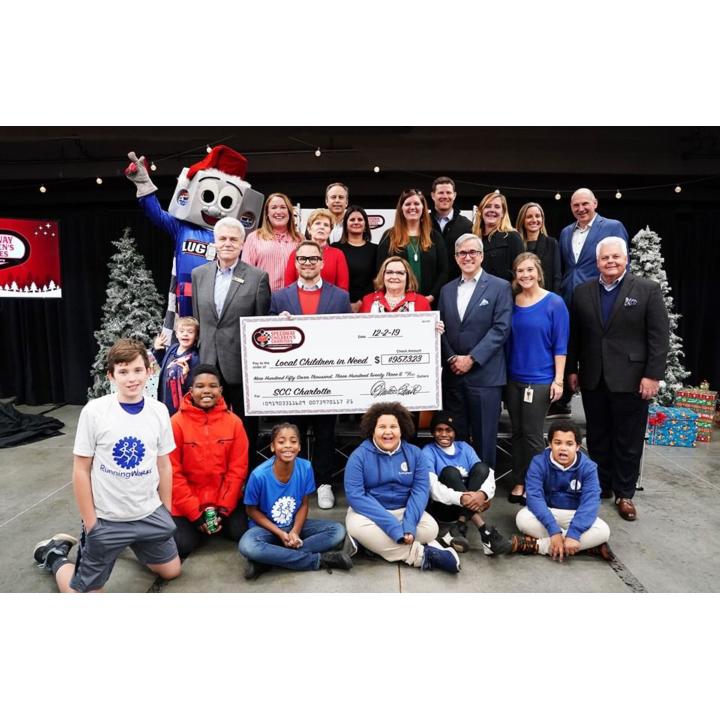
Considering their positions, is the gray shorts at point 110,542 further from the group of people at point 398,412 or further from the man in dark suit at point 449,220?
the man in dark suit at point 449,220

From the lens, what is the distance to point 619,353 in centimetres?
305

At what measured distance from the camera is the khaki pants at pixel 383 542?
2456mm

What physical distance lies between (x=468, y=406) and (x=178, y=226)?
2555 mm

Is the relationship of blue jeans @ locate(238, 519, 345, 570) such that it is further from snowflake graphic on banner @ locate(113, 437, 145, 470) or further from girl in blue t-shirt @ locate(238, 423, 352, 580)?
snowflake graphic on banner @ locate(113, 437, 145, 470)

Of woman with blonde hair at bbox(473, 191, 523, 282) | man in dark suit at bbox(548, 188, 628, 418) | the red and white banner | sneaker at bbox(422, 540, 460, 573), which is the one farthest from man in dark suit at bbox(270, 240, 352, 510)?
the red and white banner

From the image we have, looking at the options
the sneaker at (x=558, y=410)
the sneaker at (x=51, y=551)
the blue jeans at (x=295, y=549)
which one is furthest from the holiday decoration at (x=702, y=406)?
the sneaker at (x=51, y=551)

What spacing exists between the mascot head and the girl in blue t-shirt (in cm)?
211

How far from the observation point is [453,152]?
5.88 meters

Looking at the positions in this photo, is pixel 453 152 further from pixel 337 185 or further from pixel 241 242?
pixel 241 242

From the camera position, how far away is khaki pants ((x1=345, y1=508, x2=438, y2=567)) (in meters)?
2.46

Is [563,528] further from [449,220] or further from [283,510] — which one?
[449,220]

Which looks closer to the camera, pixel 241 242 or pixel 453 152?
pixel 241 242

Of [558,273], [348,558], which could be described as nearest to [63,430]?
[348,558]

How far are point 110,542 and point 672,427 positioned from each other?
15.7 feet
